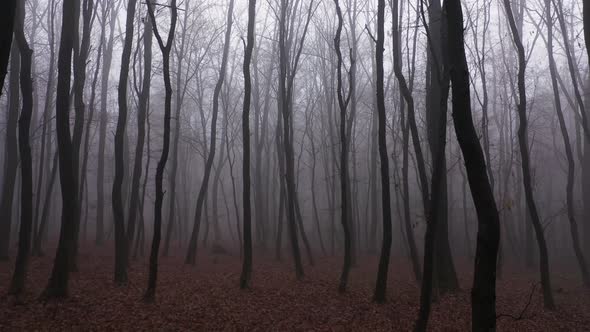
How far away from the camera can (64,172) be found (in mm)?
7270

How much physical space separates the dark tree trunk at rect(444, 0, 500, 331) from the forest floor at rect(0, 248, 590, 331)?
0.75 metres

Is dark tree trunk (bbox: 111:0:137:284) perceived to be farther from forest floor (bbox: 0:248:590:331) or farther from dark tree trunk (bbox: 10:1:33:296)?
dark tree trunk (bbox: 10:1:33:296)

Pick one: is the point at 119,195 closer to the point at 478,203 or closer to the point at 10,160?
the point at 10,160

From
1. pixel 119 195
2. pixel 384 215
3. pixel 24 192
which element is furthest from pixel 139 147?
pixel 384 215

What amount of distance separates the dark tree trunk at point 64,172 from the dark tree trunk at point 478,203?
22.6 ft

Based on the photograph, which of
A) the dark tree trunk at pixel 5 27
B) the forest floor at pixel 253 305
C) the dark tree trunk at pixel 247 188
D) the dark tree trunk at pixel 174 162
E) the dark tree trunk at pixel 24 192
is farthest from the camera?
the dark tree trunk at pixel 174 162

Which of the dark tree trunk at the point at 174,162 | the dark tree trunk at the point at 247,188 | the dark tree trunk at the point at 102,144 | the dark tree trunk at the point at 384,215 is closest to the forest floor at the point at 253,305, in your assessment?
the dark tree trunk at the point at 384,215

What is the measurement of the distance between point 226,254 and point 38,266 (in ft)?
25.8

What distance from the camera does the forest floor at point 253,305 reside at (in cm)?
637

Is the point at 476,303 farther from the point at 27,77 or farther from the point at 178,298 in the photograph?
the point at 27,77

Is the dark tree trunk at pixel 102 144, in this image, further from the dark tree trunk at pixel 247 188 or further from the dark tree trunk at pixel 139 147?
the dark tree trunk at pixel 247 188

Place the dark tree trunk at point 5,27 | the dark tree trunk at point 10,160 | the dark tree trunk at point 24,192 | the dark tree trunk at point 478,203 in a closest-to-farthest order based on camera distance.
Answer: the dark tree trunk at point 5,27
the dark tree trunk at point 478,203
the dark tree trunk at point 24,192
the dark tree trunk at point 10,160

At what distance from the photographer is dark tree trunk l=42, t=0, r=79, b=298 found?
23.5 ft

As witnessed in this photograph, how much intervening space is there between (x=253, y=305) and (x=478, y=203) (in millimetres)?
5218
